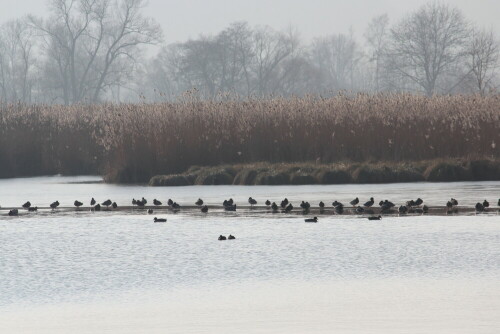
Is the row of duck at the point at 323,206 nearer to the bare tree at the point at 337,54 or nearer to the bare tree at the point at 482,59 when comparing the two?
the bare tree at the point at 482,59

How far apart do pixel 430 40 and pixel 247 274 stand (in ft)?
190

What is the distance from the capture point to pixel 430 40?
2596 inches

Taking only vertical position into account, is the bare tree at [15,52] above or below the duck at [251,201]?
above

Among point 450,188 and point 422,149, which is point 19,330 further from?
point 422,149

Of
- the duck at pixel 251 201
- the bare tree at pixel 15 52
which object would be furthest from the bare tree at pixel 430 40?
the duck at pixel 251 201

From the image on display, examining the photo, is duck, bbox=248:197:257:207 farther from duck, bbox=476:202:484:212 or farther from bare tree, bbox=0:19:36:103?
bare tree, bbox=0:19:36:103

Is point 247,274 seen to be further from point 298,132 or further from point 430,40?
point 430,40

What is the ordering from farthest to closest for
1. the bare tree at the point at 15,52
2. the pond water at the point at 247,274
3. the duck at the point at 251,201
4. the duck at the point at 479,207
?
1. the bare tree at the point at 15,52
2. the duck at the point at 251,201
3. the duck at the point at 479,207
4. the pond water at the point at 247,274

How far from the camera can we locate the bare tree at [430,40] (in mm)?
64625

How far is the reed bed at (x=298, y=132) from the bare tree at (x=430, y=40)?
4085 centimetres

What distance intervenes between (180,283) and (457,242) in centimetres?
338

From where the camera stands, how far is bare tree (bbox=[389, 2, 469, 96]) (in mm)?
64625

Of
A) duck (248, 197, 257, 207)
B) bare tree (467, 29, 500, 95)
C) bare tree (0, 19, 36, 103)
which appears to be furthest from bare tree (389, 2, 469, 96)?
duck (248, 197, 257, 207)

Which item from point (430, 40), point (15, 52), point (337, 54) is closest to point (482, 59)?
point (430, 40)
